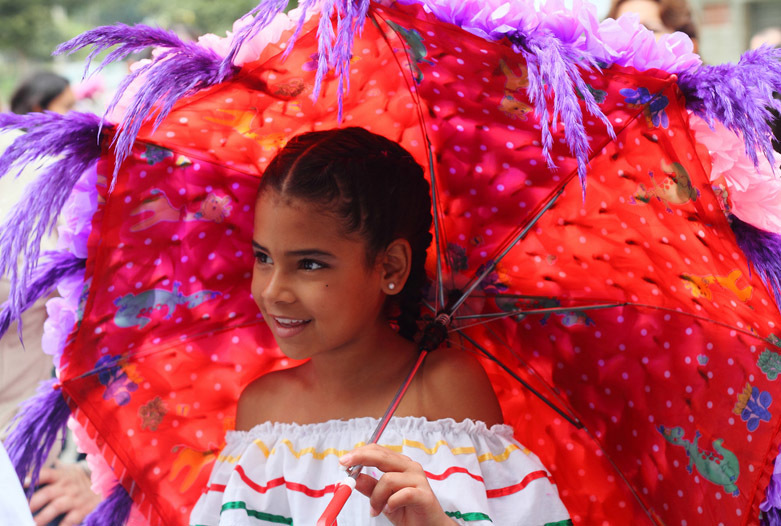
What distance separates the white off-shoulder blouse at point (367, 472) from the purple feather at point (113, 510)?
0.54 feet

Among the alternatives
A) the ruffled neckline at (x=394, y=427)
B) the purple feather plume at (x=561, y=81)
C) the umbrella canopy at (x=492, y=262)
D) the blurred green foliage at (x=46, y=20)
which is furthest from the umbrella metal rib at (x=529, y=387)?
the blurred green foliage at (x=46, y=20)

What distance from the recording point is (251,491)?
1.47 m

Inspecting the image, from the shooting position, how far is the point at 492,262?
1625mm

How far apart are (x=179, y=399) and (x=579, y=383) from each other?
0.82 meters

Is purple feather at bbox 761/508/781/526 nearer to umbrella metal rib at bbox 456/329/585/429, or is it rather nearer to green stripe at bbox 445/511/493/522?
umbrella metal rib at bbox 456/329/585/429

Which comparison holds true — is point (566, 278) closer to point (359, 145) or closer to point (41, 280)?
point (359, 145)

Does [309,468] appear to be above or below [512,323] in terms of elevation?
below

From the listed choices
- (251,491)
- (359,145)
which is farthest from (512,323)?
(251,491)

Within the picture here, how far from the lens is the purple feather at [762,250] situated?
4.22 feet

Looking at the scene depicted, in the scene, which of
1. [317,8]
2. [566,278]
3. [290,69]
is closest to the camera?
[317,8]

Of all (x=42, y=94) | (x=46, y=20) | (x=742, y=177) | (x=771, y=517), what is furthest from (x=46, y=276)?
(x=46, y=20)

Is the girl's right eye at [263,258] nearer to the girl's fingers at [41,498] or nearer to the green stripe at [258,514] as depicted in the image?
the green stripe at [258,514]

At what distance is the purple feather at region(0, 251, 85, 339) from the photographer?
1460 millimetres

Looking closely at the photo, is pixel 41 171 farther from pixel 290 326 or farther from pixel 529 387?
pixel 529 387
